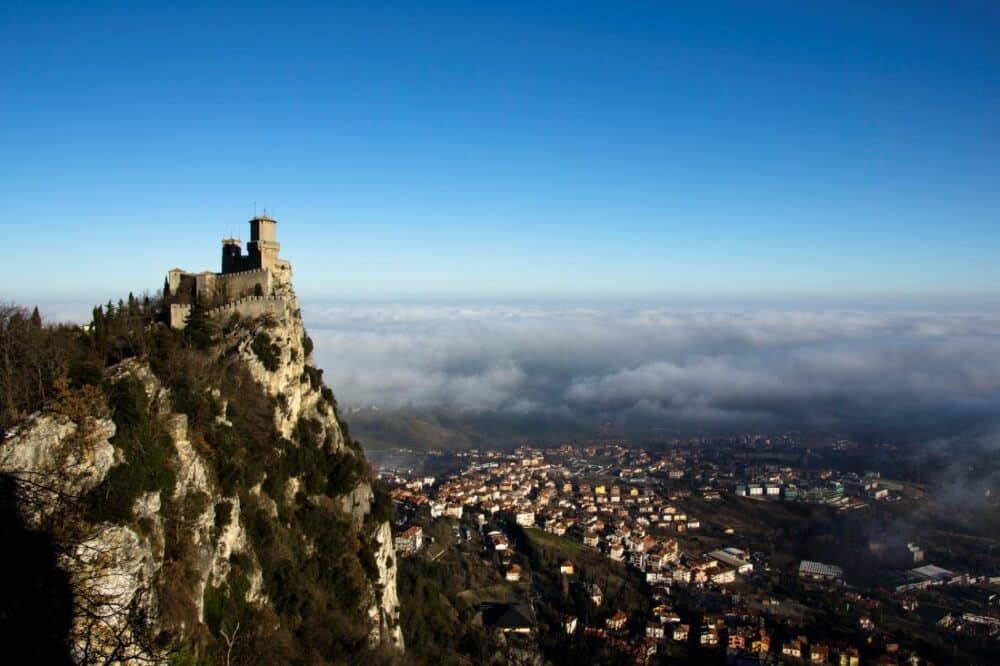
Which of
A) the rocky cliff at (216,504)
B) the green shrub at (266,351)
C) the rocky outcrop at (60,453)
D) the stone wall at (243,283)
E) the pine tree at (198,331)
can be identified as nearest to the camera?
the rocky cliff at (216,504)

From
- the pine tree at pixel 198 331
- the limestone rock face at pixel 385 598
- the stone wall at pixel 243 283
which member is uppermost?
the stone wall at pixel 243 283

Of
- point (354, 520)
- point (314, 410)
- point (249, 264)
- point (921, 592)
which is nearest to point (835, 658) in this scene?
point (921, 592)

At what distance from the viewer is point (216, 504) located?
21.8 meters

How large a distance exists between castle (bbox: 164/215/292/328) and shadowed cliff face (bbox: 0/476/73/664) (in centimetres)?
1801

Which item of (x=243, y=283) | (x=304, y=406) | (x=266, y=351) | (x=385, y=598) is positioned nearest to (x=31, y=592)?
(x=266, y=351)

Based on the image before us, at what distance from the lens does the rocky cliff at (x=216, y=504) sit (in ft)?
48.5

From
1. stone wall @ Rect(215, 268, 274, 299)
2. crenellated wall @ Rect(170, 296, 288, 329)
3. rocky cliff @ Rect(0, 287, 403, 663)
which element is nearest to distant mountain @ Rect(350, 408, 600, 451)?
stone wall @ Rect(215, 268, 274, 299)

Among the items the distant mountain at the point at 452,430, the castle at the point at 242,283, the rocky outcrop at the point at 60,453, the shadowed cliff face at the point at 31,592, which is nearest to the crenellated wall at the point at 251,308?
the castle at the point at 242,283

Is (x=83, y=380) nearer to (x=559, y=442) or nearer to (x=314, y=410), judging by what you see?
(x=314, y=410)

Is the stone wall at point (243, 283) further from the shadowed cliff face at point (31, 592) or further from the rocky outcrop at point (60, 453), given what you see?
the shadowed cliff face at point (31, 592)

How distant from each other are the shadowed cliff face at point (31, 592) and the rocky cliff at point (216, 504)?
0.17 metres

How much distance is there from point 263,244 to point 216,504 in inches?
662

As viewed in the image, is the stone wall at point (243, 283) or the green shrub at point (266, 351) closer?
the green shrub at point (266, 351)

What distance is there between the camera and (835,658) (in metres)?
43.8
